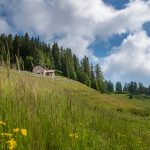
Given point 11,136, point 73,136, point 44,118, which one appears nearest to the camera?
point 11,136

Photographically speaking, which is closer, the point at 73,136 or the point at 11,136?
the point at 11,136

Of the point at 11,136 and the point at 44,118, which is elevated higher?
the point at 44,118

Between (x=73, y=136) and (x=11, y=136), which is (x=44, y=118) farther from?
(x=11, y=136)

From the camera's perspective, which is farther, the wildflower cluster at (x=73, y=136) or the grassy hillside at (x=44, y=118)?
the wildflower cluster at (x=73, y=136)

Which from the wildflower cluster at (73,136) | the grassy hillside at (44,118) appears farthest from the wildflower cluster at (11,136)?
the wildflower cluster at (73,136)

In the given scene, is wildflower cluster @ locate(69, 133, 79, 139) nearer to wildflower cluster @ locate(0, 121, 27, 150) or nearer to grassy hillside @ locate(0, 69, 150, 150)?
grassy hillside @ locate(0, 69, 150, 150)

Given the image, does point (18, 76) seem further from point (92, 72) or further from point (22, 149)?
point (92, 72)

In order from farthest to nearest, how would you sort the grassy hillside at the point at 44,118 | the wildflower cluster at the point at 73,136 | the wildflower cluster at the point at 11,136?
the wildflower cluster at the point at 73,136, the grassy hillside at the point at 44,118, the wildflower cluster at the point at 11,136

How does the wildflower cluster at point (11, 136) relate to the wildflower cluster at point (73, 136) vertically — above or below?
above

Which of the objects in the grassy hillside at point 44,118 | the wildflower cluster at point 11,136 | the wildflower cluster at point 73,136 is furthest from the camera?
the wildflower cluster at point 73,136

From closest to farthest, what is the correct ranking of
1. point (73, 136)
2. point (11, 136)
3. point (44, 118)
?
point (11, 136)
point (73, 136)
point (44, 118)

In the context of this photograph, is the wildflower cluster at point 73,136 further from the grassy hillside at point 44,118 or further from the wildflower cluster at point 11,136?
the wildflower cluster at point 11,136

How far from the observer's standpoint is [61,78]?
877 centimetres

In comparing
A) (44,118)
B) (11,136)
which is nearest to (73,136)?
(44,118)
